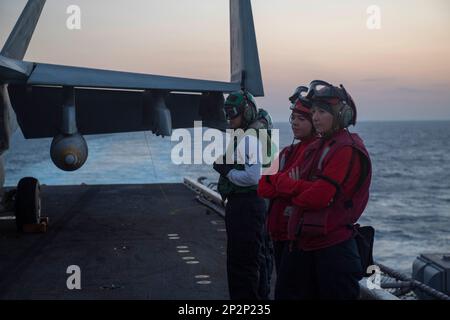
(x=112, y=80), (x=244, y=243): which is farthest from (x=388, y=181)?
(x=244, y=243)

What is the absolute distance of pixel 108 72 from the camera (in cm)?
1088

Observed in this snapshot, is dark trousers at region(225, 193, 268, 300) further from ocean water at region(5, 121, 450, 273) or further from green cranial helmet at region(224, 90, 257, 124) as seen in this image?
ocean water at region(5, 121, 450, 273)

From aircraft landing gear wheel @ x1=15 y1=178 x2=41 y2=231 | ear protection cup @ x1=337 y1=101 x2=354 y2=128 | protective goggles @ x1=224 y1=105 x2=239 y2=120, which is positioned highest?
ear protection cup @ x1=337 y1=101 x2=354 y2=128

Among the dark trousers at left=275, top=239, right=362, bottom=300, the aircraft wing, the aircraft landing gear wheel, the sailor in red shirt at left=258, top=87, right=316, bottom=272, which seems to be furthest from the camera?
the aircraft landing gear wheel

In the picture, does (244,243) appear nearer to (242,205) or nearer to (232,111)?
(242,205)

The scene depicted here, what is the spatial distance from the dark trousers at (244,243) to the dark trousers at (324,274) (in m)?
1.11

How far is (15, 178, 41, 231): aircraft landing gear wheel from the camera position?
1104cm

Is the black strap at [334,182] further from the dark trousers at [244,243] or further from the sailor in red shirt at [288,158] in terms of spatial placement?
the dark trousers at [244,243]

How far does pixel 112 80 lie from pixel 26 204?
261cm

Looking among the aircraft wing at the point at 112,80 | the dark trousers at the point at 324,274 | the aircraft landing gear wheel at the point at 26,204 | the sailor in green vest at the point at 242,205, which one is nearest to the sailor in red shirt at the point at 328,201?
the dark trousers at the point at 324,274

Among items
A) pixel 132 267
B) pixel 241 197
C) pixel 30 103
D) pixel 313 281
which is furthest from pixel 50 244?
pixel 313 281

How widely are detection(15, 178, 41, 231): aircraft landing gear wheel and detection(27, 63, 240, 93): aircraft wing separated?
84.2 inches

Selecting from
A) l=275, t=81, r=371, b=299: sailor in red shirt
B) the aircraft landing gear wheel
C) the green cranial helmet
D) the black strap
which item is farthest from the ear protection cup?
the aircraft landing gear wheel

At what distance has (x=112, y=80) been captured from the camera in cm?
1070
